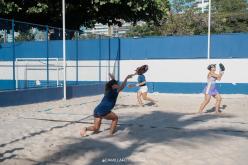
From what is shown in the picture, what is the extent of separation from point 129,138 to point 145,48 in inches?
563

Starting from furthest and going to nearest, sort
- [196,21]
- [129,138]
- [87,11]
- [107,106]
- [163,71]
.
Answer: [196,21] → [87,11] → [163,71] → [107,106] → [129,138]

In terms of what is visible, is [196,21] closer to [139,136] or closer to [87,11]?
[87,11]

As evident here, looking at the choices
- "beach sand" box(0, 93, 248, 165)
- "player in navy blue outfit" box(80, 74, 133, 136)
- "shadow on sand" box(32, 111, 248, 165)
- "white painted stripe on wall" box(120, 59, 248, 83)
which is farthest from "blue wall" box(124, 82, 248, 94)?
"player in navy blue outfit" box(80, 74, 133, 136)

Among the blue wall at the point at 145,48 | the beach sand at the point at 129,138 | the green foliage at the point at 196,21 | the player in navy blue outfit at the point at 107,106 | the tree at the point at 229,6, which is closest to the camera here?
the beach sand at the point at 129,138

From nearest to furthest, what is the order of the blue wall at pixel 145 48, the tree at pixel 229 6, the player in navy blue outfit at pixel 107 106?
1. the player in navy blue outfit at pixel 107 106
2. the blue wall at pixel 145 48
3. the tree at pixel 229 6

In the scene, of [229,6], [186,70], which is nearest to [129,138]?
[186,70]

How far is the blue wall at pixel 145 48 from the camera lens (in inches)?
829

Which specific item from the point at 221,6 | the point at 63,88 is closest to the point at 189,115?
the point at 63,88

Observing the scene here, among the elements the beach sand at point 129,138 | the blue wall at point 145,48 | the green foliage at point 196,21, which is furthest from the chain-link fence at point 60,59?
the green foliage at point 196,21

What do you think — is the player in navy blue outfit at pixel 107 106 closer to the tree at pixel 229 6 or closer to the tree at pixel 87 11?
the tree at pixel 87 11

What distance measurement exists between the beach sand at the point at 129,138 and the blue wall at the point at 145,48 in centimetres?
759

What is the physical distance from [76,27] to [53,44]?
20.0ft

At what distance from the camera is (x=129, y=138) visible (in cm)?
892

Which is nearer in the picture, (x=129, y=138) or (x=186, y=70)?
(x=129, y=138)
